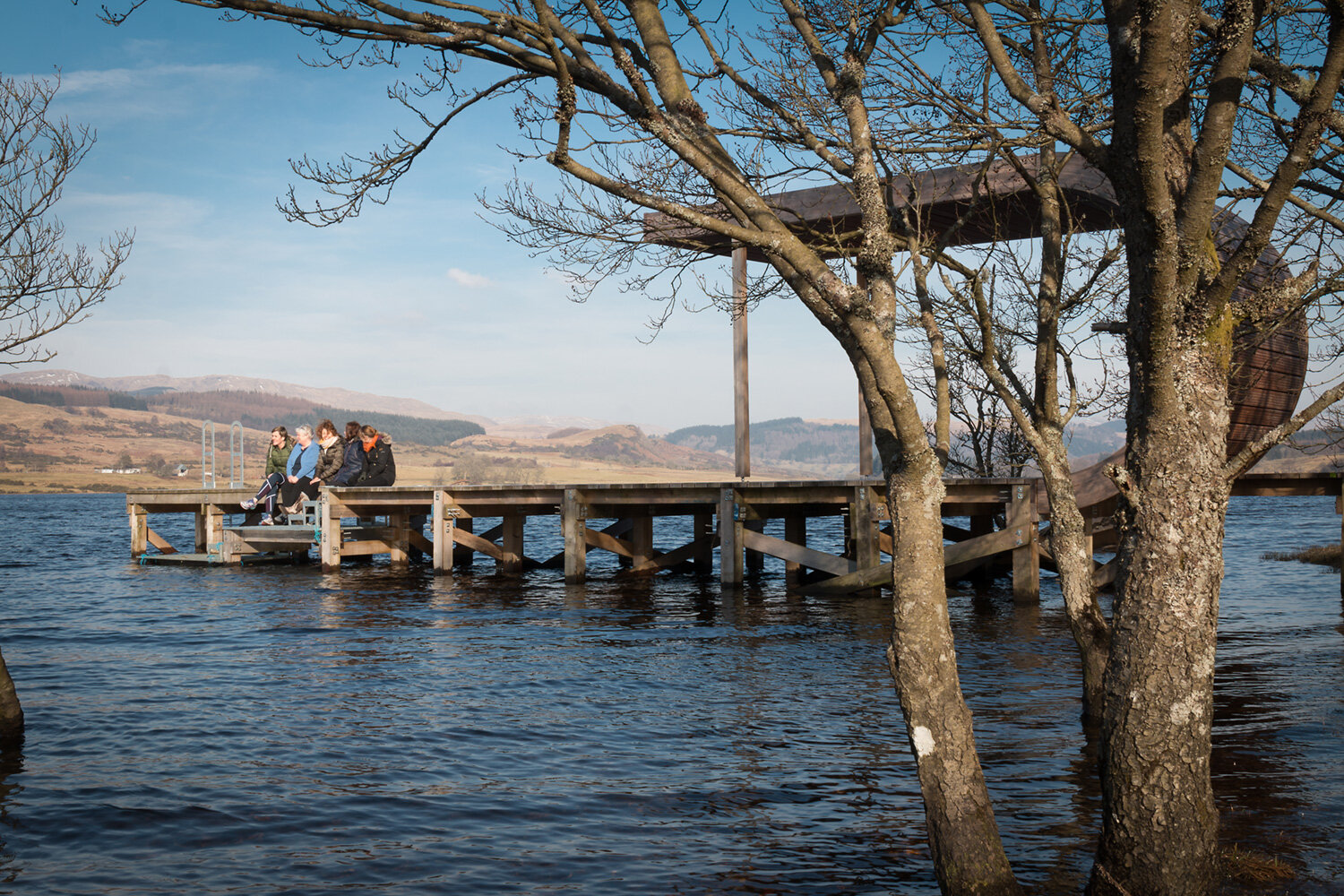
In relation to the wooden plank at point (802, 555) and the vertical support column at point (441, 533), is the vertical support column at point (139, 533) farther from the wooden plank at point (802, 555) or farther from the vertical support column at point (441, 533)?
the wooden plank at point (802, 555)

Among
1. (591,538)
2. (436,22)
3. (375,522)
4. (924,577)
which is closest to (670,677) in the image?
(924,577)

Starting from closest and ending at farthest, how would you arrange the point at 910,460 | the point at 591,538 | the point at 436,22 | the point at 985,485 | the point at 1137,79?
the point at 1137,79, the point at 910,460, the point at 436,22, the point at 985,485, the point at 591,538

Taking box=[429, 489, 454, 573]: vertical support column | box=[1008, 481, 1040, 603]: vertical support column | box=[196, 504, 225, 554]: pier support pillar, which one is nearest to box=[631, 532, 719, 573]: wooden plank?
box=[429, 489, 454, 573]: vertical support column

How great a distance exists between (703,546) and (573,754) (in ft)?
43.2

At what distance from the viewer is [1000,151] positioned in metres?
7.29

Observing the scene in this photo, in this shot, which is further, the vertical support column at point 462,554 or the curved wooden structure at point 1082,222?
the vertical support column at point 462,554

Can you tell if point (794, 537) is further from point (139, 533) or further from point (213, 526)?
point (139, 533)

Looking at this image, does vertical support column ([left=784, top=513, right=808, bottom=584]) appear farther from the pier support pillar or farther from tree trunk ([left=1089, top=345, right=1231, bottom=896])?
tree trunk ([left=1089, top=345, right=1231, bottom=896])

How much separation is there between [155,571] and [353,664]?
47.4 ft

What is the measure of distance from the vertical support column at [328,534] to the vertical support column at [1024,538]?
12.8 metres

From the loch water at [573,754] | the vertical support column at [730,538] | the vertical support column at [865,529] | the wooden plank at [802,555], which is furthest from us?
the vertical support column at [730,538]

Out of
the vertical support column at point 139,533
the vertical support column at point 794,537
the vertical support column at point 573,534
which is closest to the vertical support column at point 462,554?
the vertical support column at point 573,534

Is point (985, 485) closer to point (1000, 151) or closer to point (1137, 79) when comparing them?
point (1000, 151)

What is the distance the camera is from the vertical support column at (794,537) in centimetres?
1834
